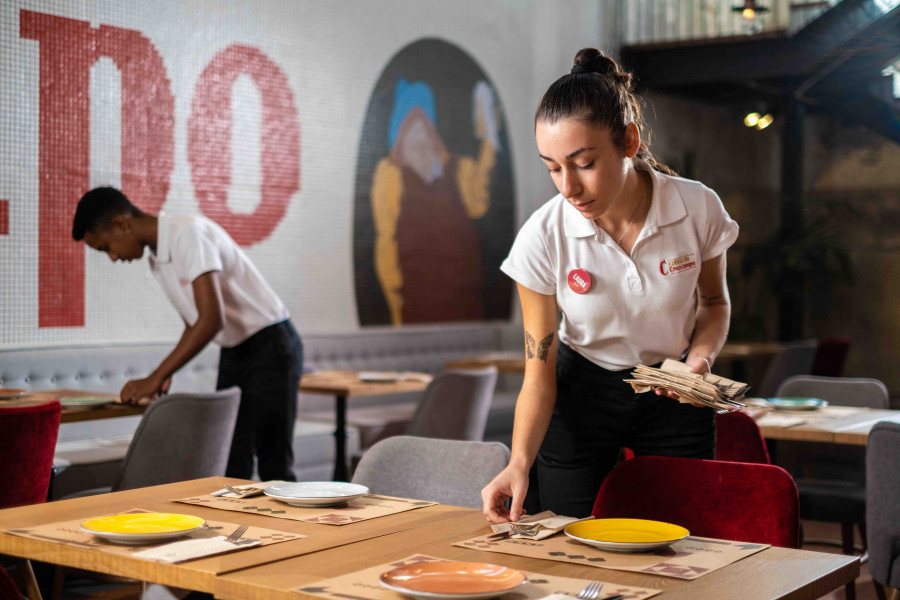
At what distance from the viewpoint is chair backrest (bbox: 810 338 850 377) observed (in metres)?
7.74

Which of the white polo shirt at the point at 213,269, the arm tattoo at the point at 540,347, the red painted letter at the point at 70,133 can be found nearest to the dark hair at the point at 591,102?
the arm tattoo at the point at 540,347

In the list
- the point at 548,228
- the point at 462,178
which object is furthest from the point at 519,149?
the point at 548,228

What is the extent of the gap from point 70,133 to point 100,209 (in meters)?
1.50

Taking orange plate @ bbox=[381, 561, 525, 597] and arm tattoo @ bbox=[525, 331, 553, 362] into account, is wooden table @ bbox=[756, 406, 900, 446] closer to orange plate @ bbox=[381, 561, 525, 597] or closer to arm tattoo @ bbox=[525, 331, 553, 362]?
arm tattoo @ bbox=[525, 331, 553, 362]

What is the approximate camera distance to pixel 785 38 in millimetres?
A: 7840

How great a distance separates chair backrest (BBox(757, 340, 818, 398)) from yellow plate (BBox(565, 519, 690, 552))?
5.35m

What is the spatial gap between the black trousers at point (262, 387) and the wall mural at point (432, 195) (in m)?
2.79

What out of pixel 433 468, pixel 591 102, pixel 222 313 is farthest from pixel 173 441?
pixel 591 102

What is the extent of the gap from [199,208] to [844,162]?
5.70 meters

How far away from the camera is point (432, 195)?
280 inches

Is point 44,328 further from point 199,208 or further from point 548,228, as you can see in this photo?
point 548,228

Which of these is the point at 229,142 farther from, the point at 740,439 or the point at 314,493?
the point at 314,493

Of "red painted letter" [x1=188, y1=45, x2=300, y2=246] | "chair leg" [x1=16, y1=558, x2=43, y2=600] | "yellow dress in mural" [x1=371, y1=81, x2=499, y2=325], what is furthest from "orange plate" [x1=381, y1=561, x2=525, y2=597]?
"yellow dress in mural" [x1=371, y1=81, x2=499, y2=325]

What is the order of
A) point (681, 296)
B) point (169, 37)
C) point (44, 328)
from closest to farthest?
point (681, 296) < point (44, 328) < point (169, 37)
